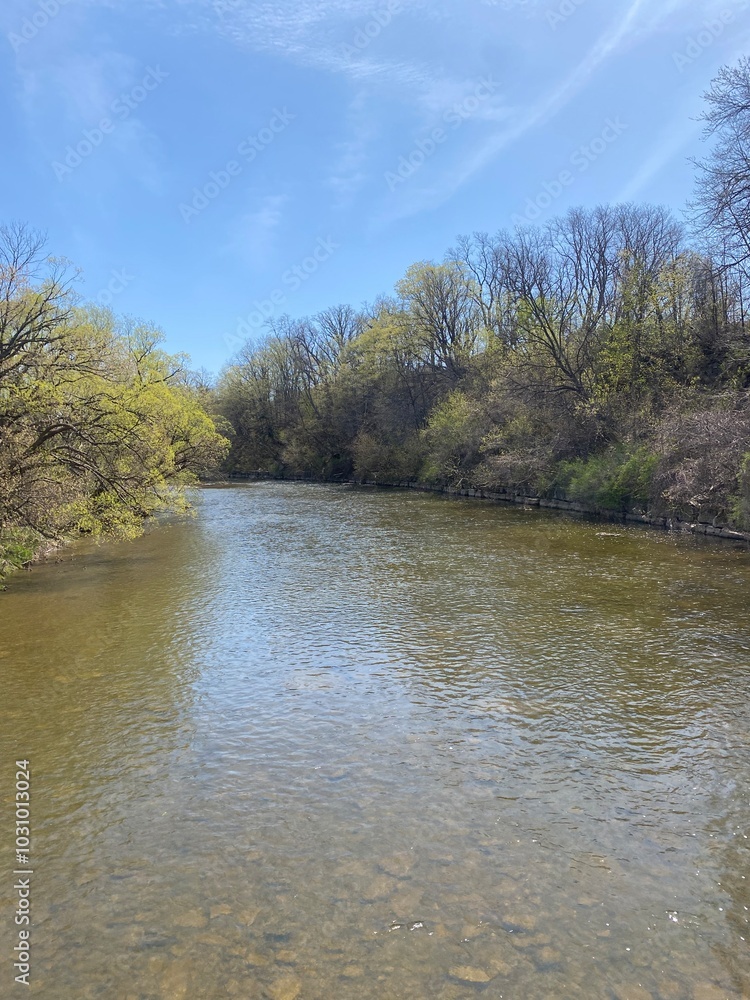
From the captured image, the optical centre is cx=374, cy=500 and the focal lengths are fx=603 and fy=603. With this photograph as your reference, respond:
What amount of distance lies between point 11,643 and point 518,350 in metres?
29.5

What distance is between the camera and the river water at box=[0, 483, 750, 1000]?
3.70m

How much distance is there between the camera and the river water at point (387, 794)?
3.70 m

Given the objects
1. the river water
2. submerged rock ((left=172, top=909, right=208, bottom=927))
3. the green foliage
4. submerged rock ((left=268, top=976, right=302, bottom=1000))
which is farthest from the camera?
the green foliage

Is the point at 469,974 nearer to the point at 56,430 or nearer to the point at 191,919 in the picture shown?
the point at 191,919

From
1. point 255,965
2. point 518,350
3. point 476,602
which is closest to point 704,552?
point 476,602

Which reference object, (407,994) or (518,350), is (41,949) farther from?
(518,350)

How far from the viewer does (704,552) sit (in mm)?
16000

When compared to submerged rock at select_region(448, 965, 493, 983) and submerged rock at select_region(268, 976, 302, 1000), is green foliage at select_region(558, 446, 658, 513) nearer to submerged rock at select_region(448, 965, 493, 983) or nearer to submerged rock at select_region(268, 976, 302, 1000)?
submerged rock at select_region(448, 965, 493, 983)

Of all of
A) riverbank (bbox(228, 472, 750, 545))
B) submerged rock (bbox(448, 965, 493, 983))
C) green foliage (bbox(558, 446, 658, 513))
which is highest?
green foliage (bbox(558, 446, 658, 513))

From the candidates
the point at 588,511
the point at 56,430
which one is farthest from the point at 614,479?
the point at 56,430

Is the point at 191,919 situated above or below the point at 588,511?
below

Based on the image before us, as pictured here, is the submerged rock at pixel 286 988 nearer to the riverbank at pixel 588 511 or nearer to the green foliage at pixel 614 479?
the riverbank at pixel 588 511

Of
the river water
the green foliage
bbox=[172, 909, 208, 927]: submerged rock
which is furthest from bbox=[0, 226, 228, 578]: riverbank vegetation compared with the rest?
the green foliage

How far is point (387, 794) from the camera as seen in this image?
553cm
